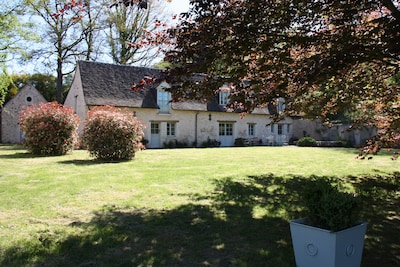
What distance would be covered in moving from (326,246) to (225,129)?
27032 millimetres

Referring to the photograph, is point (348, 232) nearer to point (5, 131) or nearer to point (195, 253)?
point (195, 253)

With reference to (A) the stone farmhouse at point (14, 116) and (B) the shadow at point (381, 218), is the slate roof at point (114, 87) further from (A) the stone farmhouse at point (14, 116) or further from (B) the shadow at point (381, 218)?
(B) the shadow at point (381, 218)

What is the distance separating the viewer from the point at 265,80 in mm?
6383

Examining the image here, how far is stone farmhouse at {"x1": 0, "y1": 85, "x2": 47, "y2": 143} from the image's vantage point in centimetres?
3081

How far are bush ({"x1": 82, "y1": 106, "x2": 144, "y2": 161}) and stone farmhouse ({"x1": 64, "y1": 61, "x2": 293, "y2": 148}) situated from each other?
8918 mm

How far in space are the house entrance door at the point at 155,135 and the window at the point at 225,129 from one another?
19.3 feet

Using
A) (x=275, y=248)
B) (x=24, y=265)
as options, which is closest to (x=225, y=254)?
(x=275, y=248)

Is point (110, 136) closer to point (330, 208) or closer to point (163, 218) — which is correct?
point (163, 218)

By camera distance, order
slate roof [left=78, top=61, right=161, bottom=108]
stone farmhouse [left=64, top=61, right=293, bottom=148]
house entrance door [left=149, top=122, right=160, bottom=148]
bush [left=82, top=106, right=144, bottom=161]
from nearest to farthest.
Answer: bush [left=82, top=106, right=144, bottom=161], slate roof [left=78, top=61, right=161, bottom=108], stone farmhouse [left=64, top=61, right=293, bottom=148], house entrance door [left=149, top=122, right=160, bottom=148]

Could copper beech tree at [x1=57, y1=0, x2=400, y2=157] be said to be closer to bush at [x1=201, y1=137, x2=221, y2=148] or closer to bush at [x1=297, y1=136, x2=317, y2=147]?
bush at [x1=201, y1=137, x2=221, y2=148]

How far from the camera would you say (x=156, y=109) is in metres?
26.6

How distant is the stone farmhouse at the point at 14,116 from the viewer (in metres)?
30.8

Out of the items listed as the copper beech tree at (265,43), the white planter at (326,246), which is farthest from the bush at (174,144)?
the white planter at (326,246)

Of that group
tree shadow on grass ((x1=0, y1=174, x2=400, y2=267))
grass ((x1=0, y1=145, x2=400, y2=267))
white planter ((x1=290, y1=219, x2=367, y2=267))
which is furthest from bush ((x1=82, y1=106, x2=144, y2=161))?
white planter ((x1=290, y1=219, x2=367, y2=267))
